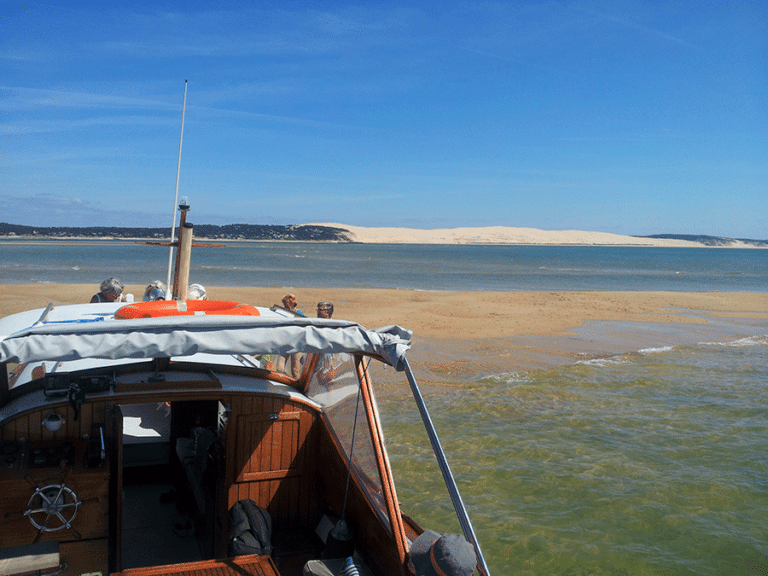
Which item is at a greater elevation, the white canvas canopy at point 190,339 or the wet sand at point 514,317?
the white canvas canopy at point 190,339

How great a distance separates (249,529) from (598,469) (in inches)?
216

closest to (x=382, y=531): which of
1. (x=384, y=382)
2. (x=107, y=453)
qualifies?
(x=107, y=453)

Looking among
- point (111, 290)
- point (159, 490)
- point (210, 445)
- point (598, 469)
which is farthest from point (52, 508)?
point (598, 469)

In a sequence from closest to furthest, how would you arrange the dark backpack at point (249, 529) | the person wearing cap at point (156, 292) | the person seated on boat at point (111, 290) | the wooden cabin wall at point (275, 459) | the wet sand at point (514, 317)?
the dark backpack at point (249, 529), the wooden cabin wall at point (275, 459), the person wearing cap at point (156, 292), the person seated on boat at point (111, 290), the wet sand at point (514, 317)

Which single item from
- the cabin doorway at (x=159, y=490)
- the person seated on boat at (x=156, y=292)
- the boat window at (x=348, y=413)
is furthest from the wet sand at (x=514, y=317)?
the boat window at (x=348, y=413)

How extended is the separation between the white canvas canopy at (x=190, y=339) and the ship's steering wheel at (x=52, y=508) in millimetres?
1348

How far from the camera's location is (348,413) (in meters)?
4.07

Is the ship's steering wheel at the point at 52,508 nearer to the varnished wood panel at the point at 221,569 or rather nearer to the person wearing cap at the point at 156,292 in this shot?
the varnished wood panel at the point at 221,569

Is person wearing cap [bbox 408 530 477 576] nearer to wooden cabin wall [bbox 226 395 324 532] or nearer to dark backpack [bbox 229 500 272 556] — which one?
dark backpack [bbox 229 500 272 556]

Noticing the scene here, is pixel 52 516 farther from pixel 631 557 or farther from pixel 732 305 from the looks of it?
pixel 732 305

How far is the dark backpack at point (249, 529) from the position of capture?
13.3 feet

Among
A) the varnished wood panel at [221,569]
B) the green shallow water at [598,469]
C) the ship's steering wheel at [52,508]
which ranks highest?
the ship's steering wheel at [52,508]

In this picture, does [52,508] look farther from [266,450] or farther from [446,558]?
[446,558]

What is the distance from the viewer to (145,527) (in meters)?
5.11
